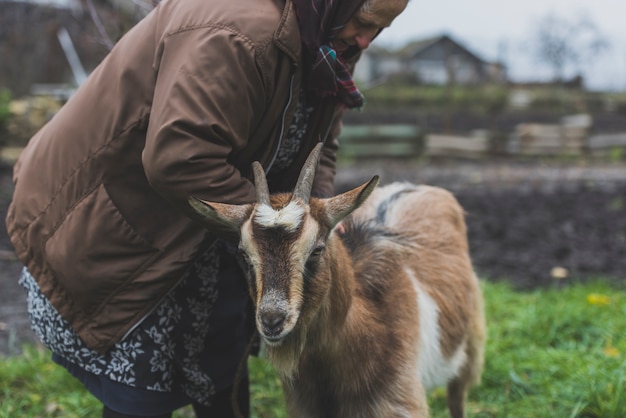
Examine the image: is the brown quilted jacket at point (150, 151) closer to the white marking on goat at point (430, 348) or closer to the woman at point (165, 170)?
the woman at point (165, 170)

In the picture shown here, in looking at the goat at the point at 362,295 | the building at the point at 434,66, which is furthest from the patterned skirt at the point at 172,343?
the building at the point at 434,66

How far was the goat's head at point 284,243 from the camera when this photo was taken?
2396 mm

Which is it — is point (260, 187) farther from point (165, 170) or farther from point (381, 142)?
point (381, 142)

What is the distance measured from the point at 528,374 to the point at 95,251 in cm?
307

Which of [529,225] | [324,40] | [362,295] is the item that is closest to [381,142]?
[529,225]

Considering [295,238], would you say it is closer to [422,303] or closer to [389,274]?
[389,274]

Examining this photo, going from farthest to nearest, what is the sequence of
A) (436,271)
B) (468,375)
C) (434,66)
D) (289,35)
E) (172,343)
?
(434,66), (468,375), (436,271), (172,343), (289,35)

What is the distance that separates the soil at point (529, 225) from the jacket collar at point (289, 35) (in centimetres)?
351

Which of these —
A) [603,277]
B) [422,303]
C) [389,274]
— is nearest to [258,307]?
[389,274]

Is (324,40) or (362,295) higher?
(324,40)

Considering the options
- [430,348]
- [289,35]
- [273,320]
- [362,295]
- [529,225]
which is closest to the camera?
[273,320]

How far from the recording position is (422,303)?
3555 millimetres

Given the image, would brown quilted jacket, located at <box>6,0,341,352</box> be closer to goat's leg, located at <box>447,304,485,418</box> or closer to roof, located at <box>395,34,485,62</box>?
goat's leg, located at <box>447,304,485,418</box>

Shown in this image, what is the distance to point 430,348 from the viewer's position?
3.53 meters
